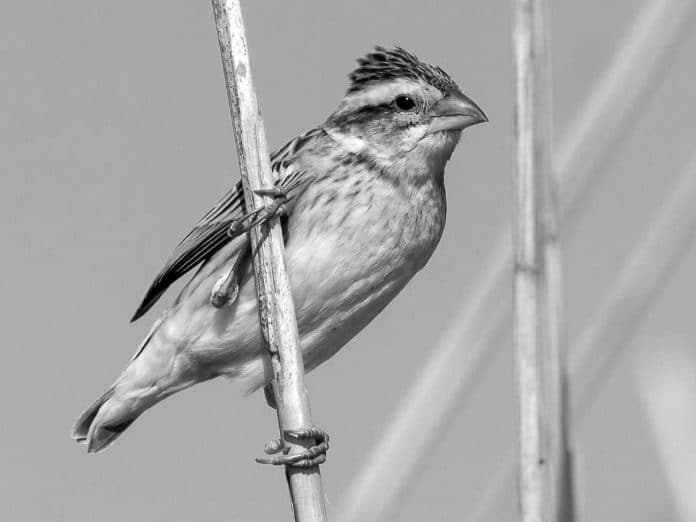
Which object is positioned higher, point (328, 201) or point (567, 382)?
point (328, 201)

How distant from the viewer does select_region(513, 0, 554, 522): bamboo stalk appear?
7.95 feet

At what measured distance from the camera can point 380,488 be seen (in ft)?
8.60

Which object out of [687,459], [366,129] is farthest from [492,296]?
[366,129]

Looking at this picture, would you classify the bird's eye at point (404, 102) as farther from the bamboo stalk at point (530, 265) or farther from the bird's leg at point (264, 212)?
the bamboo stalk at point (530, 265)

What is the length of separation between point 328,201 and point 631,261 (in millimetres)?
1275

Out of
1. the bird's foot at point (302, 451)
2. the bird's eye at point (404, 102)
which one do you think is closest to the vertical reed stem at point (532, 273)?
the bird's foot at point (302, 451)

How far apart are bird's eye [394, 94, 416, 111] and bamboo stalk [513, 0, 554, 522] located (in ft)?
4.08

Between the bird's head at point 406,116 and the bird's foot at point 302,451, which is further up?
the bird's head at point 406,116

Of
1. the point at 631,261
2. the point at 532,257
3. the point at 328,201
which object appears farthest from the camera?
the point at 328,201

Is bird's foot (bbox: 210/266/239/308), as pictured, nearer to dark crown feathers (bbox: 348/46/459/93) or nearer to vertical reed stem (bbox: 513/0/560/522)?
dark crown feathers (bbox: 348/46/459/93)

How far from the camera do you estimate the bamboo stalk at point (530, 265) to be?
7.95 feet

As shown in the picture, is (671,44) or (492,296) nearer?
(671,44)

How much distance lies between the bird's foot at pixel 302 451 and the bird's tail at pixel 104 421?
5.21ft

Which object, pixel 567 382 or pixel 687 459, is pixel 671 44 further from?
pixel 687 459
